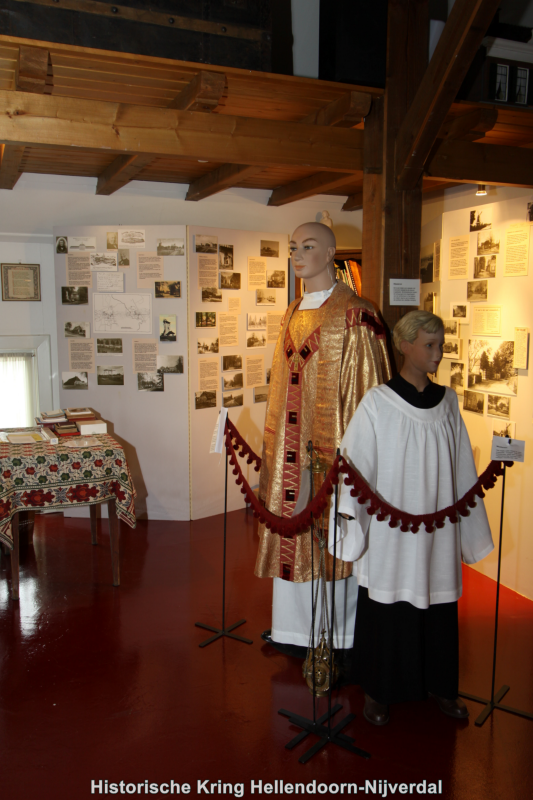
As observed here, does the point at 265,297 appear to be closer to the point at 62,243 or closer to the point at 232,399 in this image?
the point at 232,399

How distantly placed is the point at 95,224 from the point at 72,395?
65.6 inches

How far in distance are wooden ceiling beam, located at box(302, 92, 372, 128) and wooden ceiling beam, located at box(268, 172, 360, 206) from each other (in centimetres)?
123

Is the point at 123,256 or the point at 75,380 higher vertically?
the point at 123,256

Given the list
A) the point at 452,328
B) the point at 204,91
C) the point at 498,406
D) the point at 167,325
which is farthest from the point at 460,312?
the point at 204,91

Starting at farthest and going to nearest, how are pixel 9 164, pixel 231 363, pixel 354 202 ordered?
pixel 354 202 < pixel 231 363 < pixel 9 164

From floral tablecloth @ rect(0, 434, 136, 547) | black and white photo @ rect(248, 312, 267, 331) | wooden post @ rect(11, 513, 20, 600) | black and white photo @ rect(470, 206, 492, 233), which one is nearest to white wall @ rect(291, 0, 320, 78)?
black and white photo @ rect(470, 206, 492, 233)

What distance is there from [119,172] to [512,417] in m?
3.62

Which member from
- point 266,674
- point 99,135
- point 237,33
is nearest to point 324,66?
point 237,33

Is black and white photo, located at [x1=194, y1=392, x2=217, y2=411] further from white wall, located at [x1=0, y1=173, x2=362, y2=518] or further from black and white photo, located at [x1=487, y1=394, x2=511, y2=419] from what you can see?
black and white photo, located at [x1=487, y1=394, x2=511, y2=419]

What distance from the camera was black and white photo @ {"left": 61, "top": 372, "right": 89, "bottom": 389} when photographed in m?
6.21

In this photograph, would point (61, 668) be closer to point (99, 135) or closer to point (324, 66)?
point (99, 135)

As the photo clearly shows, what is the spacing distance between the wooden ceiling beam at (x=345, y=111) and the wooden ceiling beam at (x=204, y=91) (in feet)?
2.16

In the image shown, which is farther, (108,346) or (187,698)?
(108,346)

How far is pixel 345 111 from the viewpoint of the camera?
155 inches
